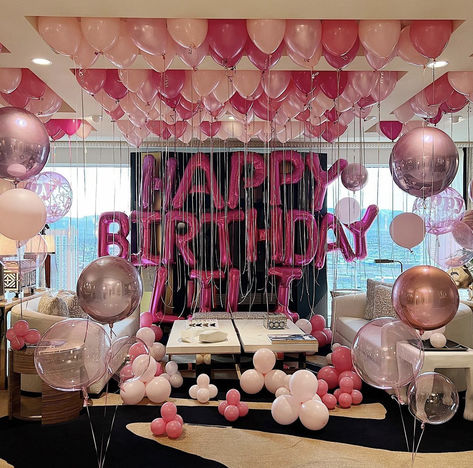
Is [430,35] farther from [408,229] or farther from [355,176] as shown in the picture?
[355,176]

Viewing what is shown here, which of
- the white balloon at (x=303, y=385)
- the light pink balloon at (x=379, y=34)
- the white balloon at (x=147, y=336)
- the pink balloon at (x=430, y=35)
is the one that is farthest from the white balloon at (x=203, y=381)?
the pink balloon at (x=430, y=35)

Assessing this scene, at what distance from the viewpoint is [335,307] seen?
18.4 feet

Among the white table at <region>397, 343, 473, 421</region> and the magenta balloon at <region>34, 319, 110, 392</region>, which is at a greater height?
the magenta balloon at <region>34, 319, 110, 392</region>

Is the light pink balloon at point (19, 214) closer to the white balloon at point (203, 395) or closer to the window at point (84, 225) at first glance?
the white balloon at point (203, 395)

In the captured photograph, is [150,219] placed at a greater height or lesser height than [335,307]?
greater

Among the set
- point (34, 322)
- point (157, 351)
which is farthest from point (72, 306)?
point (157, 351)

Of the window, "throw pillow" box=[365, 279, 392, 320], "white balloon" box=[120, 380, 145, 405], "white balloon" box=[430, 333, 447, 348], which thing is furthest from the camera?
the window

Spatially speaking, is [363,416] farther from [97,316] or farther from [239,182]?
[239,182]

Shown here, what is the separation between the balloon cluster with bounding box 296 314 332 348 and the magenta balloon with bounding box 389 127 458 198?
2.70 meters

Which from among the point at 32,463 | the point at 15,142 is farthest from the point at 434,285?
the point at 32,463

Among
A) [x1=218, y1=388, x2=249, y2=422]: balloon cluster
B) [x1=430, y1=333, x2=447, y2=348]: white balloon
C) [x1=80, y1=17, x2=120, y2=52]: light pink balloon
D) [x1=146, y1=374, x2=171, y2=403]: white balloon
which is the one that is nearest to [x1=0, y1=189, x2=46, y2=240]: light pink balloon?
[x1=80, y1=17, x2=120, y2=52]: light pink balloon

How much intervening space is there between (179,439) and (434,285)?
1893mm

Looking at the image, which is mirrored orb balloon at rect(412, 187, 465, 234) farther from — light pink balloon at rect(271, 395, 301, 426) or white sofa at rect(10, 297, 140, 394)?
white sofa at rect(10, 297, 140, 394)

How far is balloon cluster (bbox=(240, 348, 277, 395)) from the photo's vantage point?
386cm
